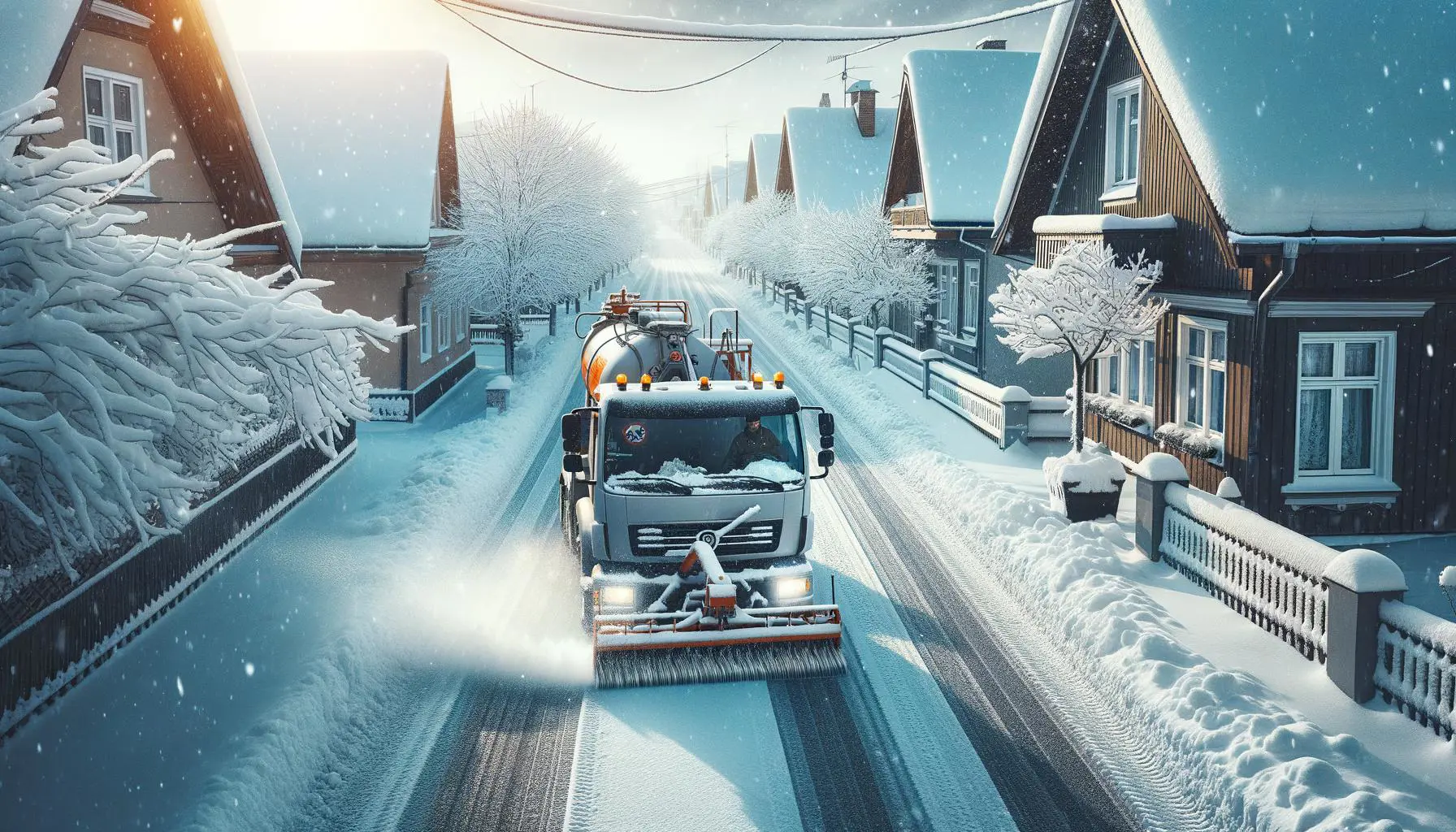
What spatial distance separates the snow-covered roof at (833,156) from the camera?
45312 mm

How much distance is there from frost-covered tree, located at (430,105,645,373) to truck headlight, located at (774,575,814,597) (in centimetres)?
1839

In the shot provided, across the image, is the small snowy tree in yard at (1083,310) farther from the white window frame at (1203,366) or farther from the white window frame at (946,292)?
the white window frame at (946,292)

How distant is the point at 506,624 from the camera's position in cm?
996

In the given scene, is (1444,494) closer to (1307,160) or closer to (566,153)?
(1307,160)

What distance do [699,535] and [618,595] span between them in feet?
2.87

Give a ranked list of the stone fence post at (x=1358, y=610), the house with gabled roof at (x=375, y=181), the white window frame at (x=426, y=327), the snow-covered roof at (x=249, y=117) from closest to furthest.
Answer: the stone fence post at (x=1358, y=610), the snow-covered roof at (x=249, y=117), the house with gabled roof at (x=375, y=181), the white window frame at (x=426, y=327)

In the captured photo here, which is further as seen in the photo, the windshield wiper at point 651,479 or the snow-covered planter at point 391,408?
the snow-covered planter at point 391,408

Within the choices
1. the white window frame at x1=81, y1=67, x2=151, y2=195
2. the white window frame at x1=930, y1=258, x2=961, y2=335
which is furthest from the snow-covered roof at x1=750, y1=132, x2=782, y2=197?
the white window frame at x1=81, y1=67, x2=151, y2=195

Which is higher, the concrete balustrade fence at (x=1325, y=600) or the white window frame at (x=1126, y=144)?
the white window frame at (x=1126, y=144)

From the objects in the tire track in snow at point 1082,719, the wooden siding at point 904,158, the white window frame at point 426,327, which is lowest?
the tire track in snow at point 1082,719

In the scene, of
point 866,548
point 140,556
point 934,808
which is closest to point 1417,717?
point 934,808

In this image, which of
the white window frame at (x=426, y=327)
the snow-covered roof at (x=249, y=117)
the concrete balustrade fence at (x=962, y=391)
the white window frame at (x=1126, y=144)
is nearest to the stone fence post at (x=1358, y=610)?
the white window frame at (x=1126, y=144)

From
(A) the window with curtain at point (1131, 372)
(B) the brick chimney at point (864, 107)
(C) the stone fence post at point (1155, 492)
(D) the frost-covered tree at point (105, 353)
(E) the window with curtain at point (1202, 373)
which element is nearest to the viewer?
(D) the frost-covered tree at point (105, 353)

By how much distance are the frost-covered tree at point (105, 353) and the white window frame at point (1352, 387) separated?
36.7 ft
